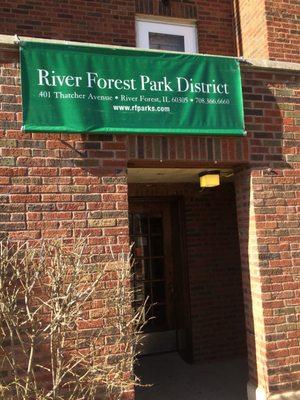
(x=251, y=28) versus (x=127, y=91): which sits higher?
(x=251, y=28)

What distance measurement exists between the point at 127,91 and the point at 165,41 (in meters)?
2.80

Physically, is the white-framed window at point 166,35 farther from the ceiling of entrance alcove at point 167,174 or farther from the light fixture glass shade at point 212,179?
the light fixture glass shade at point 212,179

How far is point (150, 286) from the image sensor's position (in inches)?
281

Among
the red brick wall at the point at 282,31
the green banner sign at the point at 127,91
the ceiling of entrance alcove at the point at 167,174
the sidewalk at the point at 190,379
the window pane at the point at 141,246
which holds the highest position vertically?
the red brick wall at the point at 282,31

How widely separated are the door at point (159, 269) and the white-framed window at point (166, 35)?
88.9 inches

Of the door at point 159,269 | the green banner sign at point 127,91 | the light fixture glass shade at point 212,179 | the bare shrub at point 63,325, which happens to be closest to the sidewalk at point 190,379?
the door at point 159,269

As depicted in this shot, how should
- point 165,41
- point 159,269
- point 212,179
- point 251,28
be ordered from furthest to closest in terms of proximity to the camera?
point 159,269
point 165,41
point 251,28
point 212,179

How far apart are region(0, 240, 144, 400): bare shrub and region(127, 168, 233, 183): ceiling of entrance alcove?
124 centimetres

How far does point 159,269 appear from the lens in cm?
724

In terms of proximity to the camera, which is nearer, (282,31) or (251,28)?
(282,31)

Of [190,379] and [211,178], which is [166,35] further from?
[190,379]

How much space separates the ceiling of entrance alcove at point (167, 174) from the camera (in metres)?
5.09

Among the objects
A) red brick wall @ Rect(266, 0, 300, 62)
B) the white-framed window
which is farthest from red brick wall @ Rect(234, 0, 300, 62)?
the white-framed window

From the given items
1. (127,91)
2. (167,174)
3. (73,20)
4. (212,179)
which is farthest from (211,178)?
(73,20)
